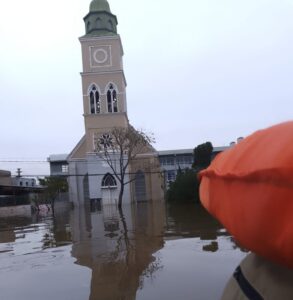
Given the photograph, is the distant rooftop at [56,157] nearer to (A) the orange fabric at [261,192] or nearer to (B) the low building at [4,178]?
(B) the low building at [4,178]

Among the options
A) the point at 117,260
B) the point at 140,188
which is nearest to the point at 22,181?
the point at 140,188

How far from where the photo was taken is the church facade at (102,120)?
166 feet

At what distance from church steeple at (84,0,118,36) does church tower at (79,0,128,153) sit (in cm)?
27

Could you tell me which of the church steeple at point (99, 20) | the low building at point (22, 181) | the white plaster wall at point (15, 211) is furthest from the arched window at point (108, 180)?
the low building at point (22, 181)

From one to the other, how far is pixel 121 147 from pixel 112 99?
10279 millimetres

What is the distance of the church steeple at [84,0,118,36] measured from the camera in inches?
2099

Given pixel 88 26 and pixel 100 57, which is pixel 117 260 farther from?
pixel 88 26

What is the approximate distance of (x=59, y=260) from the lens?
1083 cm

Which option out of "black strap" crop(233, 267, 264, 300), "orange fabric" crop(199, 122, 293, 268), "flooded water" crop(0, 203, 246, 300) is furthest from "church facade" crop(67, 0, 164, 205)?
"orange fabric" crop(199, 122, 293, 268)

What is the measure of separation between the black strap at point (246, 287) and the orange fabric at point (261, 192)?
24 centimetres

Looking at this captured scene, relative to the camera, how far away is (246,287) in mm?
2068

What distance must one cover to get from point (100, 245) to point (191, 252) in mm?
3305

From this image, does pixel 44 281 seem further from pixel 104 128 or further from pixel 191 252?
pixel 104 128

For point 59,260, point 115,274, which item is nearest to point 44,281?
point 115,274
